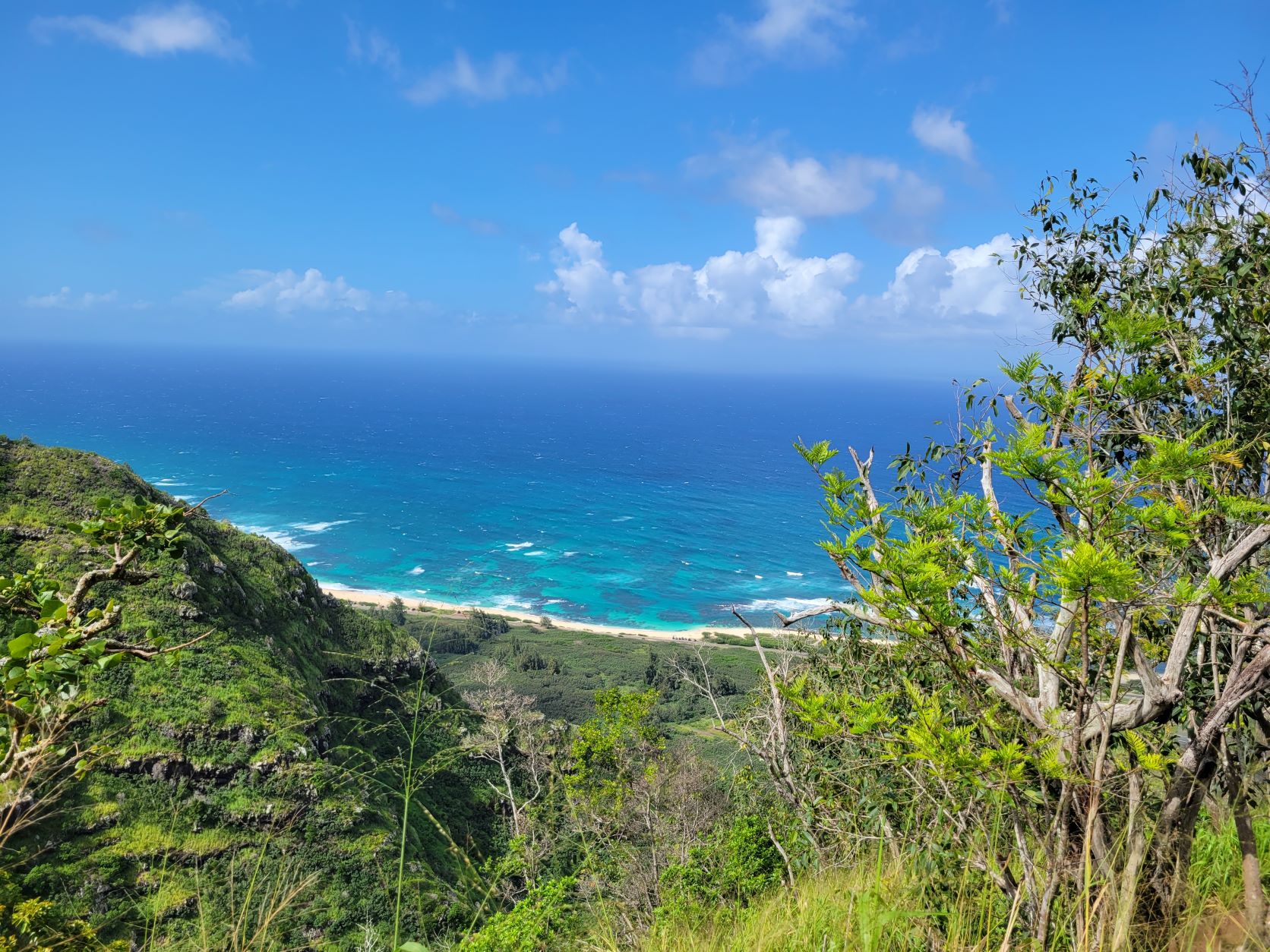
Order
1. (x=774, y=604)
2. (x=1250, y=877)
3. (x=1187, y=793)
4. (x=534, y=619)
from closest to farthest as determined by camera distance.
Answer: (x=1250, y=877) → (x=1187, y=793) → (x=534, y=619) → (x=774, y=604)

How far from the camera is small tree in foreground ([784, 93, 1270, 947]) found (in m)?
2.16

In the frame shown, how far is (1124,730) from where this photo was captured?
245 centimetres

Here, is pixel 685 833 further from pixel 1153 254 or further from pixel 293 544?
pixel 293 544

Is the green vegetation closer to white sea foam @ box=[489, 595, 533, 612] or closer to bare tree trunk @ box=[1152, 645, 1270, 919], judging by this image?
bare tree trunk @ box=[1152, 645, 1270, 919]

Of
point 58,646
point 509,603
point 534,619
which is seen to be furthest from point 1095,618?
point 509,603

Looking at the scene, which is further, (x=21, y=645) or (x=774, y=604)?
(x=774, y=604)

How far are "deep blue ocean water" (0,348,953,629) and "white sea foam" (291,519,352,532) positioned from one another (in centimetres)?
27

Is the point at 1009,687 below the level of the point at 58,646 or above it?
below

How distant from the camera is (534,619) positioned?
2238 inches

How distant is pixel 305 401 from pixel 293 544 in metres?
134

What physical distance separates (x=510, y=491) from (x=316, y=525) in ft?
97.5

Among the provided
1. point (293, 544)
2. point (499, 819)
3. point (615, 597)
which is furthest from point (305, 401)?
point (499, 819)

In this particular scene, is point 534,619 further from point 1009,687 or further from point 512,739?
point 1009,687

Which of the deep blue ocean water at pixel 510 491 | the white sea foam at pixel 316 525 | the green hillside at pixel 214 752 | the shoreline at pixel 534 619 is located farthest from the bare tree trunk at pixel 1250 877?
the white sea foam at pixel 316 525
